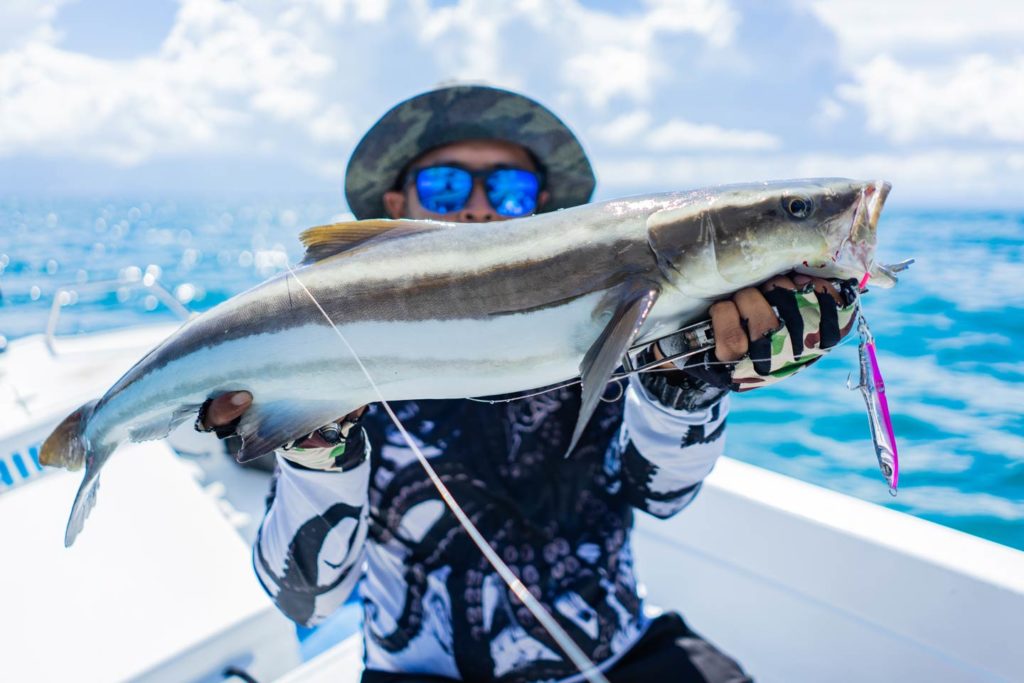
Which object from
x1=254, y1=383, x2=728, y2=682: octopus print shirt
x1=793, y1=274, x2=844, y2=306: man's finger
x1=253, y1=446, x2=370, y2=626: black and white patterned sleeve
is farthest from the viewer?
x1=254, y1=383, x2=728, y2=682: octopus print shirt

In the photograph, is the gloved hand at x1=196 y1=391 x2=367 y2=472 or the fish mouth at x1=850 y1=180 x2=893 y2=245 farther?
the gloved hand at x1=196 y1=391 x2=367 y2=472

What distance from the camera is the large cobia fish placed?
1570 millimetres

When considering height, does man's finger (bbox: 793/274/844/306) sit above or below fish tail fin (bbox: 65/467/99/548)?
above

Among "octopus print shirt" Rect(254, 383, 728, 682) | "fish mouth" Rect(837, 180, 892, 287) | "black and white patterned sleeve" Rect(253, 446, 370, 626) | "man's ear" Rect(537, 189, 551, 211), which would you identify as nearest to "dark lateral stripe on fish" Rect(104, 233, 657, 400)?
"fish mouth" Rect(837, 180, 892, 287)

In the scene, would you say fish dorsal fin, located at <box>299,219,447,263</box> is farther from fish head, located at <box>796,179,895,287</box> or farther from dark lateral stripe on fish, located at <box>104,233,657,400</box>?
fish head, located at <box>796,179,895,287</box>

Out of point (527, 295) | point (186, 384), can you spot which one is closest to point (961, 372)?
point (527, 295)

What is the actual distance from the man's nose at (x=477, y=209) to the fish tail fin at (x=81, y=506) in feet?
5.74

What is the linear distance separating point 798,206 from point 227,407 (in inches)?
63.3

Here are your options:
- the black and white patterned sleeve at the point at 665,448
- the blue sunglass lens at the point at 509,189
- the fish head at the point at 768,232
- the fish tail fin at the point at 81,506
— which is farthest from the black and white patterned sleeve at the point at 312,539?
the blue sunglass lens at the point at 509,189

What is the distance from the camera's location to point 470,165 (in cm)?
307

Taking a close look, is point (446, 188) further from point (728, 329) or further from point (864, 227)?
point (864, 227)

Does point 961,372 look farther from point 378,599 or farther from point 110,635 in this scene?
point 110,635

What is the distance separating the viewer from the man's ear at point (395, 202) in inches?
126

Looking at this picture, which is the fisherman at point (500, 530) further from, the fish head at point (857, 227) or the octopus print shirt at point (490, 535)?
the fish head at point (857, 227)
